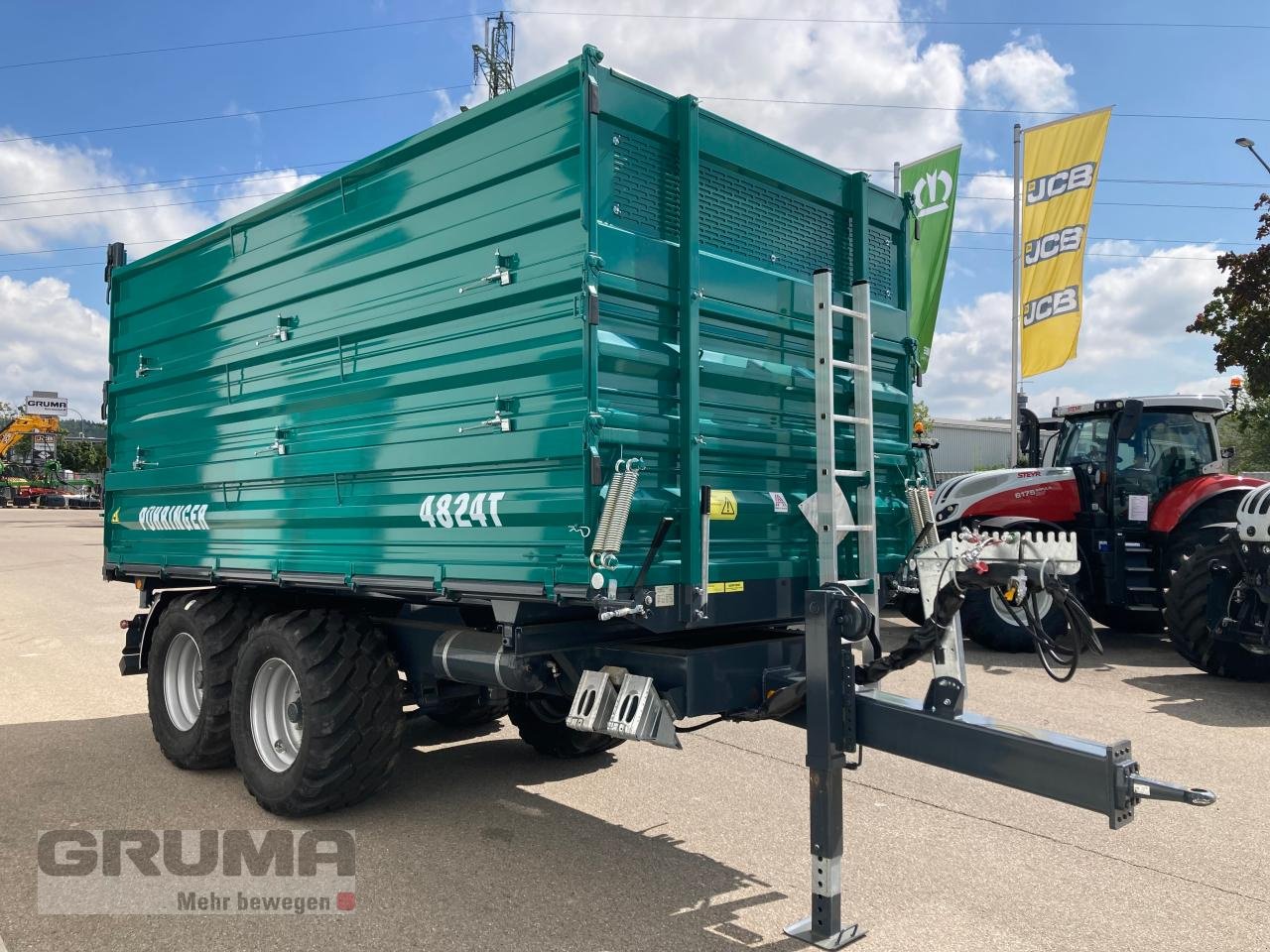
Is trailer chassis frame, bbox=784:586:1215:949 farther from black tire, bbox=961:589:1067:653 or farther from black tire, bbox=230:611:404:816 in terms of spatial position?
black tire, bbox=961:589:1067:653

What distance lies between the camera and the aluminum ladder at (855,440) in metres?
4.11

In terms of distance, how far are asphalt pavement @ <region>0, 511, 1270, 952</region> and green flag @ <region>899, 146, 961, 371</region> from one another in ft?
30.5

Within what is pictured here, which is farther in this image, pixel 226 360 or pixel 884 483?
pixel 226 360

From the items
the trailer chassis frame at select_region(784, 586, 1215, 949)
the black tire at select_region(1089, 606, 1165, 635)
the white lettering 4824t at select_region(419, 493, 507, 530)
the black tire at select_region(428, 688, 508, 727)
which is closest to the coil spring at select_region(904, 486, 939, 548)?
the trailer chassis frame at select_region(784, 586, 1215, 949)

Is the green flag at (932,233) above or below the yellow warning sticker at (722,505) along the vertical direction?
above

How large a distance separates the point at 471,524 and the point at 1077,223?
14658mm

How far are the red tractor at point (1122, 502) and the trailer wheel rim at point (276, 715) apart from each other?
6.88m

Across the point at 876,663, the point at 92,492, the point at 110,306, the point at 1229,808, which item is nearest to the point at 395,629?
the point at 876,663

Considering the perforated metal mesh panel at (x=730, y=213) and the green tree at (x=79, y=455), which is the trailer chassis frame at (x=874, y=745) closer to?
the perforated metal mesh panel at (x=730, y=213)

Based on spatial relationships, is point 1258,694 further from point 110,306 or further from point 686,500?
point 110,306

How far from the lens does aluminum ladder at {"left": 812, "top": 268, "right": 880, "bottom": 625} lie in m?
4.11

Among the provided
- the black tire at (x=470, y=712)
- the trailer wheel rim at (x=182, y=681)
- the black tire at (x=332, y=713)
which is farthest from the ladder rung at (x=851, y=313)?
the trailer wheel rim at (x=182, y=681)

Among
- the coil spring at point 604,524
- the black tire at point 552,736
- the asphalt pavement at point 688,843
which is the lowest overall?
the asphalt pavement at point 688,843

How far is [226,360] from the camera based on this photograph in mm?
5812
